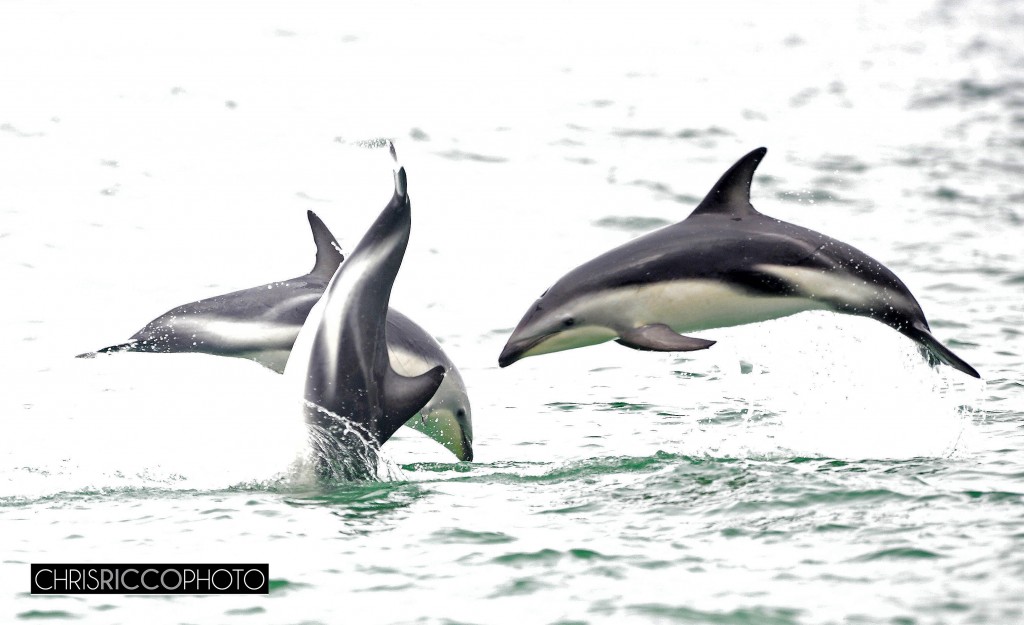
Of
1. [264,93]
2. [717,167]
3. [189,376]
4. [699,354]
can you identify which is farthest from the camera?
[264,93]

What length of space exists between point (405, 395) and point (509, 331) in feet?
21.6

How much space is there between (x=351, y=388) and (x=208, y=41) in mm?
26181

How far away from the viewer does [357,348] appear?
9.38m

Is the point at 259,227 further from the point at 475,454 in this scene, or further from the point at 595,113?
the point at 595,113

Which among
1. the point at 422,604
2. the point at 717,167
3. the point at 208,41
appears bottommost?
the point at 422,604

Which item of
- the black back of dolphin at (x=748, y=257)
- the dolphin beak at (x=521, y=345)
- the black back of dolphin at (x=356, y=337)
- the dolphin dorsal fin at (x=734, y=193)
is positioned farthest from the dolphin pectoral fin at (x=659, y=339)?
the black back of dolphin at (x=356, y=337)

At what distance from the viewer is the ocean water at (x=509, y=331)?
8430 millimetres

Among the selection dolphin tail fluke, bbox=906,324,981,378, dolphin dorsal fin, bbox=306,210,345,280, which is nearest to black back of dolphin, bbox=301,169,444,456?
dolphin dorsal fin, bbox=306,210,345,280

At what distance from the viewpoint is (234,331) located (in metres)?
11.8

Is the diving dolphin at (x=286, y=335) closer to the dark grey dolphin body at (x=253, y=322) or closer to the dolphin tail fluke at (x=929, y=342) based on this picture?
the dark grey dolphin body at (x=253, y=322)

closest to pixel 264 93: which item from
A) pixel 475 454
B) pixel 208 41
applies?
pixel 208 41

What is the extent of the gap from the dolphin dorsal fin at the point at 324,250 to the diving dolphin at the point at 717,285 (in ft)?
5.25

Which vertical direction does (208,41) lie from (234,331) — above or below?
above

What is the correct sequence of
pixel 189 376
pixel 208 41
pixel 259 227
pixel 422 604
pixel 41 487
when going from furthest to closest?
pixel 208 41 → pixel 259 227 → pixel 189 376 → pixel 41 487 → pixel 422 604
